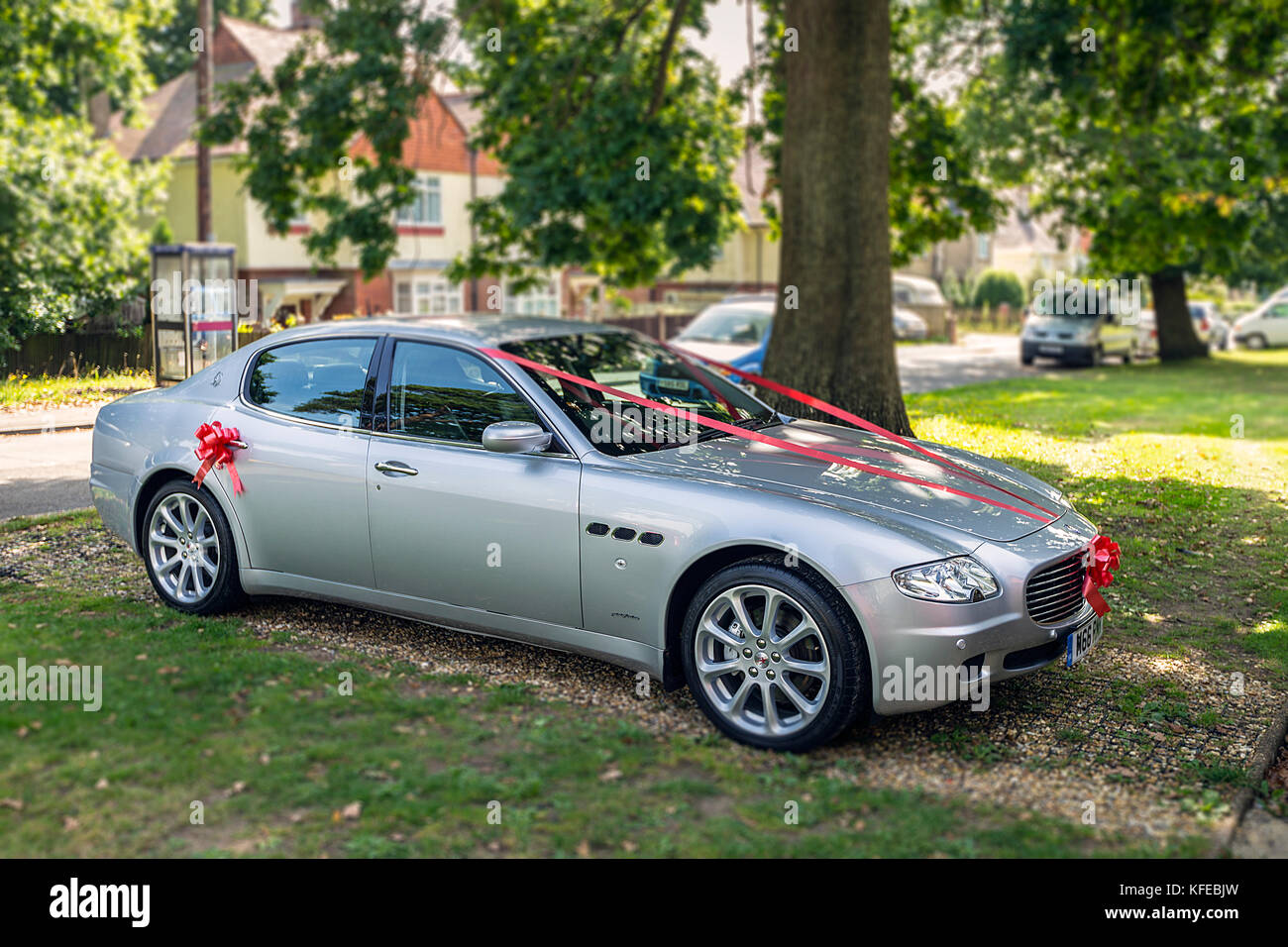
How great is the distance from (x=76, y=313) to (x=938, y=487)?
11.0m

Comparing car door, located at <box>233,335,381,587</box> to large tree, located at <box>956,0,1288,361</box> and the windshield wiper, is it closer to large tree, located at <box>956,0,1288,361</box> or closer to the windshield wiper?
the windshield wiper

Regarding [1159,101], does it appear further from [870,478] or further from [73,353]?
[73,353]

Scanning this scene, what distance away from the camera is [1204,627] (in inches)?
273

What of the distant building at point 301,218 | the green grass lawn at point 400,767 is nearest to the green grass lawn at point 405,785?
the green grass lawn at point 400,767

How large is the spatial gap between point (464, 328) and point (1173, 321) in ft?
104

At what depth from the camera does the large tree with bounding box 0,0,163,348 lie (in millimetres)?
24734

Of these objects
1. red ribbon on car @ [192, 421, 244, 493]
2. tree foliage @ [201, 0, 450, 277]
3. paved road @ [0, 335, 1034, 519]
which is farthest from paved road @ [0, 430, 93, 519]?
tree foliage @ [201, 0, 450, 277]

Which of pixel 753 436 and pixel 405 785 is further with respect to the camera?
pixel 753 436

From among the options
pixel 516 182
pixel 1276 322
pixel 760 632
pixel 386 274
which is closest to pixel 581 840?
pixel 760 632

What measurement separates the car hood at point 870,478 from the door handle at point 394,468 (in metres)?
1.10

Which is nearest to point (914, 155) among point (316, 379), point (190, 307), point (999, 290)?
point (190, 307)

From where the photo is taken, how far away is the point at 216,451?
21.0 feet

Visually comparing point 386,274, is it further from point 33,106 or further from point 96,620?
point 96,620

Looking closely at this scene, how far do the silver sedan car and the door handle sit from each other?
0.04 ft
